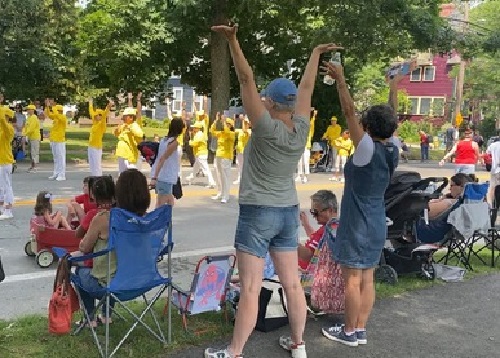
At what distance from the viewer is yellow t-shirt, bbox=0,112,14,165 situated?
31.8 ft

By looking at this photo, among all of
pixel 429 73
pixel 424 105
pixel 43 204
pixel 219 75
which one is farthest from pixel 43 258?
pixel 429 73

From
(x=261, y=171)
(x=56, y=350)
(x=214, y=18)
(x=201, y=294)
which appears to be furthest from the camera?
(x=214, y=18)

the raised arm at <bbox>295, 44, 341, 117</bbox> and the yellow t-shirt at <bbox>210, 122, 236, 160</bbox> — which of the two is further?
the yellow t-shirt at <bbox>210, 122, 236, 160</bbox>

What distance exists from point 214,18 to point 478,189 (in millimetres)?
15738

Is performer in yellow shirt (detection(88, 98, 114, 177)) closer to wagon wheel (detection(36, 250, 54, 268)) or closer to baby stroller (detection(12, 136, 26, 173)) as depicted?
baby stroller (detection(12, 136, 26, 173))

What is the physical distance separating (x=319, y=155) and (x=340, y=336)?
18611mm

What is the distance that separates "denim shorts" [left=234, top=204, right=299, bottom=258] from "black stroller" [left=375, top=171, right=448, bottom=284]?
2626 millimetres

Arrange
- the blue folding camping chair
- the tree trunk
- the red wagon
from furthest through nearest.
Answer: the tree trunk < the red wagon < the blue folding camping chair

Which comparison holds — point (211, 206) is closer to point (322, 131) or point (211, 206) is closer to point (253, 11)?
point (253, 11)

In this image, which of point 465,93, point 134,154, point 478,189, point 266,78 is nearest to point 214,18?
point 266,78

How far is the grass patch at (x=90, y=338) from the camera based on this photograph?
14.5 ft

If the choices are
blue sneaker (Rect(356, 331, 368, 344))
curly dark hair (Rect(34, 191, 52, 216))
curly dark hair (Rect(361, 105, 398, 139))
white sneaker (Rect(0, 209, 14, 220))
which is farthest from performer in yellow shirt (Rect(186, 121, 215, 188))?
curly dark hair (Rect(361, 105, 398, 139))

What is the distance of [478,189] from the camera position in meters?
7.43

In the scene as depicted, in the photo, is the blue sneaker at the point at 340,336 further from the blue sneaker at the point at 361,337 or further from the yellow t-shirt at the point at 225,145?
the yellow t-shirt at the point at 225,145
